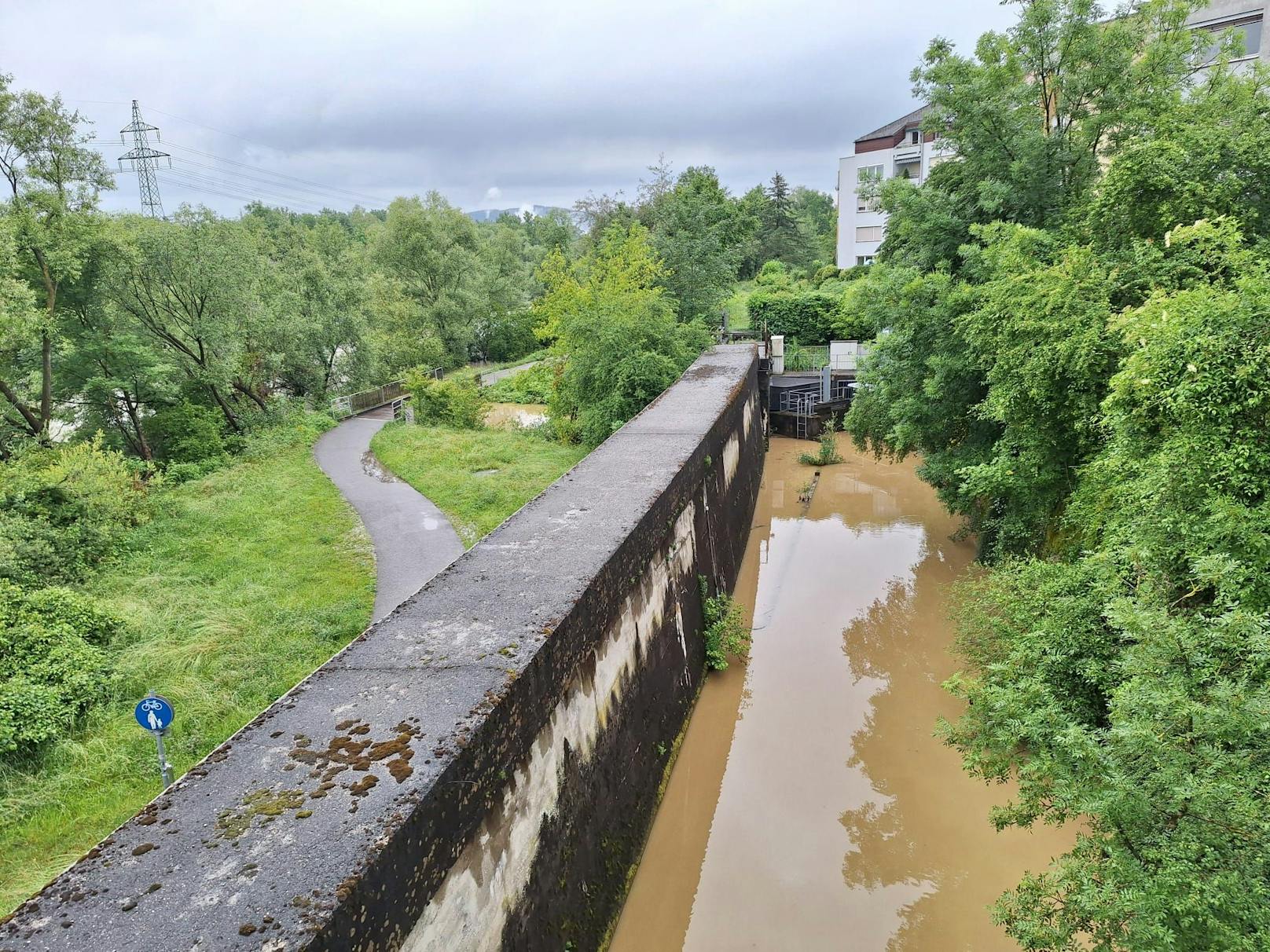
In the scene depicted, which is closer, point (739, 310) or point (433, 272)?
point (433, 272)

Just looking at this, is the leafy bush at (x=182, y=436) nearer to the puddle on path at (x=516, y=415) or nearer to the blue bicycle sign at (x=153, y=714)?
the puddle on path at (x=516, y=415)

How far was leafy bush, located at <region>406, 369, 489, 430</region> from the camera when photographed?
23500 millimetres

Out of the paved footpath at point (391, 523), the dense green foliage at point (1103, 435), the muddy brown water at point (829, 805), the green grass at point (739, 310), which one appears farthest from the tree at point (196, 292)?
the green grass at point (739, 310)

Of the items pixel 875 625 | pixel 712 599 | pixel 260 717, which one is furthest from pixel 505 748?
pixel 875 625

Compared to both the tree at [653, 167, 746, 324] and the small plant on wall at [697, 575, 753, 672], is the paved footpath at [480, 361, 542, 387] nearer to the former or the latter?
the tree at [653, 167, 746, 324]

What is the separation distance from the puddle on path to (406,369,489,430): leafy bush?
2.33ft

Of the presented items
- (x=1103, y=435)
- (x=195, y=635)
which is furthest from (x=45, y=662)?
(x=1103, y=435)

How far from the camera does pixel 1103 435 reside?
7.57 metres

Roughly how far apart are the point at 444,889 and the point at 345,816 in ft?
2.20

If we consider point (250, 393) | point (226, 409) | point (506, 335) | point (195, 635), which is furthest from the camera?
point (506, 335)

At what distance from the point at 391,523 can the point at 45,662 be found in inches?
264

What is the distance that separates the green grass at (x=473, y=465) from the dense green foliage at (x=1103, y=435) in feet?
23.3

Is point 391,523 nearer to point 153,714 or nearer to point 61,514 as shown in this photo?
point 61,514

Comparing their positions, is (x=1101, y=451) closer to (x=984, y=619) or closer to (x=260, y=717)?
(x=984, y=619)
